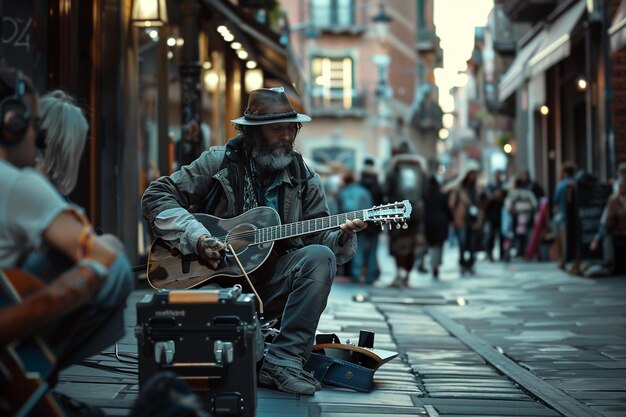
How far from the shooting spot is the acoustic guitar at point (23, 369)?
3795 millimetres

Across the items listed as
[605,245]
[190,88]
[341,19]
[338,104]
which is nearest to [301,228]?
[190,88]

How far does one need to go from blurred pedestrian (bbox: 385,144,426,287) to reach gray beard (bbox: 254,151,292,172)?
38.4ft

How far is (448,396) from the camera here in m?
6.89

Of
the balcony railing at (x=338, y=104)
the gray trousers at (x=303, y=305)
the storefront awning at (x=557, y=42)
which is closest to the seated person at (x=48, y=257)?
the gray trousers at (x=303, y=305)

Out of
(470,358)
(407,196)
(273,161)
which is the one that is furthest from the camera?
(407,196)

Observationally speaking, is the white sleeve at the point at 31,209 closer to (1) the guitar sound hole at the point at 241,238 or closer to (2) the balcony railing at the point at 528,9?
(1) the guitar sound hole at the point at 241,238

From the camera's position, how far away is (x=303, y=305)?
662cm

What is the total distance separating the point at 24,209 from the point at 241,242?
3.02m

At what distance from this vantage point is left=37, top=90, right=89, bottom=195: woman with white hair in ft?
14.6

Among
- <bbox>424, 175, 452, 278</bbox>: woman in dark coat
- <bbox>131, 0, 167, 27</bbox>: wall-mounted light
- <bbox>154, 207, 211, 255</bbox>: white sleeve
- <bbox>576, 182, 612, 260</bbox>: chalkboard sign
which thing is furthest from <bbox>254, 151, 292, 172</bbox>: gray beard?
<bbox>424, 175, 452, 278</bbox>: woman in dark coat

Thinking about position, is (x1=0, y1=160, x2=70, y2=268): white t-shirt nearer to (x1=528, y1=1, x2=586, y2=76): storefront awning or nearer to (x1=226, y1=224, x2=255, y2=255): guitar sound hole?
(x1=226, y1=224, x2=255, y2=255): guitar sound hole

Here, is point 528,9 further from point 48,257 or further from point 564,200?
point 48,257

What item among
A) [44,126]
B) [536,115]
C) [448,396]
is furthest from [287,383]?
[536,115]

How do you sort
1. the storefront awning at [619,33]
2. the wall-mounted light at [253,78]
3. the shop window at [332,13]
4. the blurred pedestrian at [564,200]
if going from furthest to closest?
the shop window at [332,13], the wall-mounted light at [253,78], the blurred pedestrian at [564,200], the storefront awning at [619,33]
